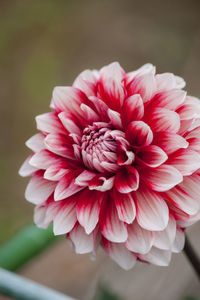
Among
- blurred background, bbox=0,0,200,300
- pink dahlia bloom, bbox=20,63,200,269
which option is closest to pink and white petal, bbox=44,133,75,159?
pink dahlia bloom, bbox=20,63,200,269

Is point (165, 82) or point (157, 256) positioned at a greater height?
point (165, 82)

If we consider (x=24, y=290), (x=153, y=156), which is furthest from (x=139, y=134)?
(x=24, y=290)

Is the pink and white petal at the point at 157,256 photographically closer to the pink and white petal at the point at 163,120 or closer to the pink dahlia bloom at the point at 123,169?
the pink dahlia bloom at the point at 123,169

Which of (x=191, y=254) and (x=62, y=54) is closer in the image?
(x=191, y=254)

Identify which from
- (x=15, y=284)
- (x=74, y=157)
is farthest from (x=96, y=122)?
(x=15, y=284)

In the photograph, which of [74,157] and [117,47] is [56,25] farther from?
[74,157]

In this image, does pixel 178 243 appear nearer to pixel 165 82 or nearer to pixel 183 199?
pixel 183 199

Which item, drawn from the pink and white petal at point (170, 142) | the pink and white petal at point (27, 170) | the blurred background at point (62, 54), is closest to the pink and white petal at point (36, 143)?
the pink and white petal at point (27, 170)

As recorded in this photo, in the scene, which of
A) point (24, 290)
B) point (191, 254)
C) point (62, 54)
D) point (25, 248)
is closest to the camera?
point (24, 290)
